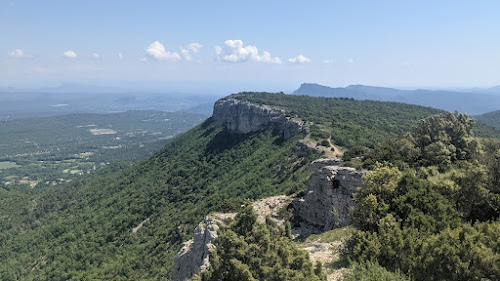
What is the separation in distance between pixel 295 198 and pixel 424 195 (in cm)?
2135

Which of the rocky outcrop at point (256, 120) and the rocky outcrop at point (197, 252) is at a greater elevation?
the rocky outcrop at point (256, 120)

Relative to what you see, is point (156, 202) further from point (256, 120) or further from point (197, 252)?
point (197, 252)

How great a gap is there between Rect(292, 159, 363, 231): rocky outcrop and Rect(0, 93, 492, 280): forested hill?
1036cm

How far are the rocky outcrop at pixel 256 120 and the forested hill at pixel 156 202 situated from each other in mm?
3164

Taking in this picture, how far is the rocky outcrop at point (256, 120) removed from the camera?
94.8m

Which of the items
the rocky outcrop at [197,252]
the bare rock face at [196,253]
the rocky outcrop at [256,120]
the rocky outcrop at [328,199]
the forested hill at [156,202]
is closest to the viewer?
the rocky outcrop at [197,252]

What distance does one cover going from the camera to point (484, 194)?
21.5 meters

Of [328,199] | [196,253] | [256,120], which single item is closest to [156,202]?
[256,120]

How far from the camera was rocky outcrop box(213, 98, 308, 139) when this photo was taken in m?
94.8

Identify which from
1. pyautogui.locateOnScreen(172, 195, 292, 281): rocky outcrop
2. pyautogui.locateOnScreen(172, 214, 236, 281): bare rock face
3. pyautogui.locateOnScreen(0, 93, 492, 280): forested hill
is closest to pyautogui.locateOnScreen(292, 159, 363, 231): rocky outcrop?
pyautogui.locateOnScreen(172, 195, 292, 281): rocky outcrop

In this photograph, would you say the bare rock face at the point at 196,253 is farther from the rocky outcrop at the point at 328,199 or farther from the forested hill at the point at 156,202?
the rocky outcrop at the point at 328,199

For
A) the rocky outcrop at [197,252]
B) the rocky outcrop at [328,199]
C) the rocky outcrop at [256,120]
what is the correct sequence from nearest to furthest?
the rocky outcrop at [197,252], the rocky outcrop at [328,199], the rocky outcrop at [256,120]

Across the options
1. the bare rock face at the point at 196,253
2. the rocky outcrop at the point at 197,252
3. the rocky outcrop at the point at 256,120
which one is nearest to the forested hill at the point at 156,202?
the rocky outcrop at the point at 256,120

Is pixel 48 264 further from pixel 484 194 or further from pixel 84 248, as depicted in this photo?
pixel 484 194
